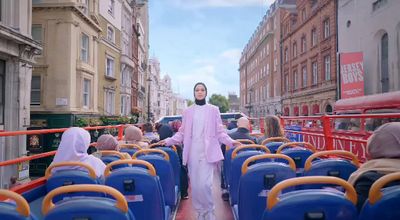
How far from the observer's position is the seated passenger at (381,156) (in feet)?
8.54

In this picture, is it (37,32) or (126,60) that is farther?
(126,60)

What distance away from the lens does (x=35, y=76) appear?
69.4 feet

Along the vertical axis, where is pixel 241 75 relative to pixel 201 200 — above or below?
above

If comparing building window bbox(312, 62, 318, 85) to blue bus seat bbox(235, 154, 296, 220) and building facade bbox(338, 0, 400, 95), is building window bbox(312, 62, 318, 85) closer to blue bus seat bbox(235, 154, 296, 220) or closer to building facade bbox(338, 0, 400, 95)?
building facade bbox(338, 0, 400, 95)

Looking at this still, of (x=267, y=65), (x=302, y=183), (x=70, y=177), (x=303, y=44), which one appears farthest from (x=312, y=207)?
(x=267, y=65)

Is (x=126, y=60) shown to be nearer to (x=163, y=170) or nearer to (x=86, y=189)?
(x=163, y=170)

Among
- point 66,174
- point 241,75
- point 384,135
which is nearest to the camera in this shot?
point 384,135

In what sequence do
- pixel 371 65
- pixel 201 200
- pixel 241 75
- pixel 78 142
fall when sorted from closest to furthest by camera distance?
1. pixel 78 142
2. pixel 201 200
3. pixel 371 65
4. pixel 241 75

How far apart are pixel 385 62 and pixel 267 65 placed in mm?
32043

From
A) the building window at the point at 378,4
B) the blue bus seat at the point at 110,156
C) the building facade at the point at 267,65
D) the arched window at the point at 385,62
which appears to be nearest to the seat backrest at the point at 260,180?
the blue bus seat at the point at 110,156

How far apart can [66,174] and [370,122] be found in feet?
30.7

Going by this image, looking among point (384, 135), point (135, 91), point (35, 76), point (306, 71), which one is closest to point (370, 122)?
point (384, 135)

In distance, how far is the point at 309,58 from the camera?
115 feet

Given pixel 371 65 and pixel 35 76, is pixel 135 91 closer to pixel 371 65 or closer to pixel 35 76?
pixel 35 76
